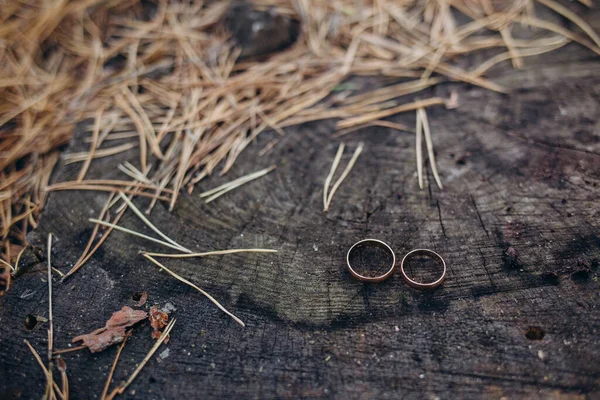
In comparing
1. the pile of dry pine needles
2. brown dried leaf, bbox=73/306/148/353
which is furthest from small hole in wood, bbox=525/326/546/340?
brown dried leaf, bbox=73/306/148/353

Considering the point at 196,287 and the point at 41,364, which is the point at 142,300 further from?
the point at 41,364

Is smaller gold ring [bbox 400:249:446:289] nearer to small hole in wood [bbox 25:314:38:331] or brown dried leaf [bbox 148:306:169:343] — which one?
brown dried leaf [bbox 148:306:169:343]

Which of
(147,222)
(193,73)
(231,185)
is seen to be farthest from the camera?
A: (193,73)

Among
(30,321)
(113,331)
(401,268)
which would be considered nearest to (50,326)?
(30,321)

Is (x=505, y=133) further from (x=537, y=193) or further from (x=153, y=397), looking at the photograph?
(x=153, y=397)

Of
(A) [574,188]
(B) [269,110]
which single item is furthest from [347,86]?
(A) [574,188]
